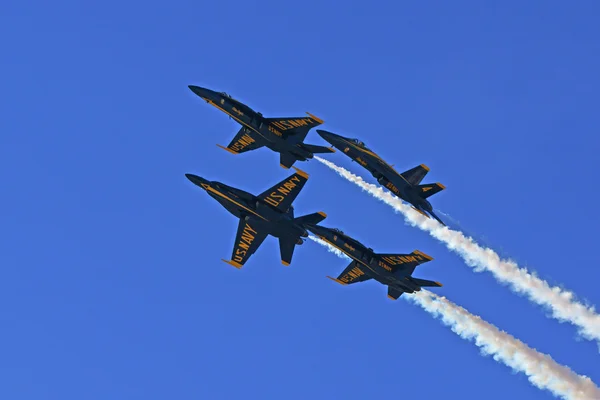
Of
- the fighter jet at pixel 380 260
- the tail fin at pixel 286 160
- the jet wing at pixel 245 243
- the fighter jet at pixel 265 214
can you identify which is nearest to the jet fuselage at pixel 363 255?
the fighter jet at pixel 380 260

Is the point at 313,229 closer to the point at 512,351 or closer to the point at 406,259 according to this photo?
the point at 406,259

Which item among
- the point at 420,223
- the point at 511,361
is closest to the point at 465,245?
the point at 420,223

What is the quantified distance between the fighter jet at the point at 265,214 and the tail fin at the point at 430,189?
1326cm

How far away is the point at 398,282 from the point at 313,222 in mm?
10263

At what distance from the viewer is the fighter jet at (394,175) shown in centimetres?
9962

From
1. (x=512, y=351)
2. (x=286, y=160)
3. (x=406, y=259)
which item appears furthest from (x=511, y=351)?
(x=286, y=160)

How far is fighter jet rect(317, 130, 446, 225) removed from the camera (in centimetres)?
9962

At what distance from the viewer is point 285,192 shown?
91.6 m

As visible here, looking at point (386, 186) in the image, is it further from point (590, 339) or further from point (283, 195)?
point (590, 339)

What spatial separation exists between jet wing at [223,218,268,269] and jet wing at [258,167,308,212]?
12.9 feet

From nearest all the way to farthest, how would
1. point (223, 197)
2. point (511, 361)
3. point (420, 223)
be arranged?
1. point (223, 197)
2. point (511, 361)
3. point (420, 223)

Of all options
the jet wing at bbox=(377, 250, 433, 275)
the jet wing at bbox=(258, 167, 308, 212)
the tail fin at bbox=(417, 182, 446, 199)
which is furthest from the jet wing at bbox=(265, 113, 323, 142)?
the jet wing at bbox=(377, 250, 433, 275)

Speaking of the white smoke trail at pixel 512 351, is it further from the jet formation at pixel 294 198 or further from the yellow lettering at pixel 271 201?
the yellow lettering at pixel 271 201

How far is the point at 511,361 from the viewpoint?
98.9 meters
